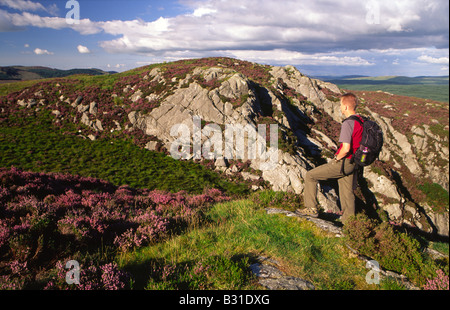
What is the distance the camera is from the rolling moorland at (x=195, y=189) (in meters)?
5.17

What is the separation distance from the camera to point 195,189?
20.1 metres

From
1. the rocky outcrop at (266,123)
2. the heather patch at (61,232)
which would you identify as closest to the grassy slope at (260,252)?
the heather patch at (61,232)

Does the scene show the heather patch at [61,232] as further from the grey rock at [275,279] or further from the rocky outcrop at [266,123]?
the rocky outcrop at [266,123]

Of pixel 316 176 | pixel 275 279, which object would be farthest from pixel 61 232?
pixel 316 176

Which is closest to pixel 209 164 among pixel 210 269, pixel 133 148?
pixel 133 148

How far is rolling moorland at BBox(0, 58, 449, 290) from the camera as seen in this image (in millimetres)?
5172

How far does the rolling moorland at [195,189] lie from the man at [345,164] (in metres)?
0.82

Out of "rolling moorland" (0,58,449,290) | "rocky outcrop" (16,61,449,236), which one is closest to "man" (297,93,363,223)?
"rolling moorland" (0,58,449,290)

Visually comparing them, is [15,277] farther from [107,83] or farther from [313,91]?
[313,91]

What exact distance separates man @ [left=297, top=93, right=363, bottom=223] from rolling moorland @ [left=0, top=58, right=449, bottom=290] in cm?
82

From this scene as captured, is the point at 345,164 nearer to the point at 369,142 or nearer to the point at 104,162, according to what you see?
the point at 369,142

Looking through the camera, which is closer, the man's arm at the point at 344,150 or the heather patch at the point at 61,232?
the heather patch at the point at 61,232

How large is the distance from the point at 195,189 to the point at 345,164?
1466cm
